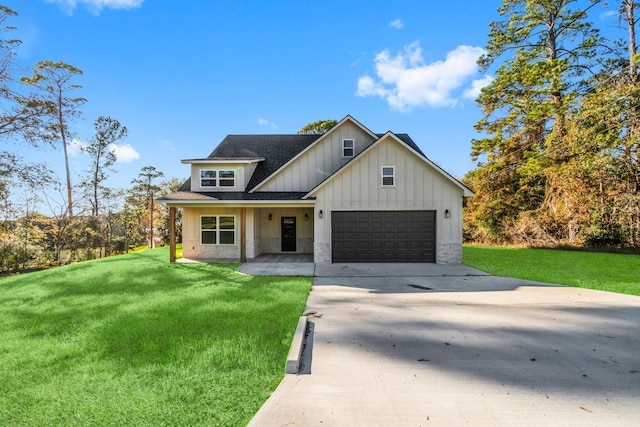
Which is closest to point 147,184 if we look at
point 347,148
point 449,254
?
point 347,148

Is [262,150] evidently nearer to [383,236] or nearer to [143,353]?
[383,236]

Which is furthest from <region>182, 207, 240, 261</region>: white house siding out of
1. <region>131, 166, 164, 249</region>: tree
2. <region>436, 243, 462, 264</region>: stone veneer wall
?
<region>131, 166, 164, 249</region>: tree

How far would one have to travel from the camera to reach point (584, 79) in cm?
1878

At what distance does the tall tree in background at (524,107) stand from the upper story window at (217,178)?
703 inches

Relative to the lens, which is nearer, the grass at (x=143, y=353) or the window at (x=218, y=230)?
the grass at (x=143, y=353)

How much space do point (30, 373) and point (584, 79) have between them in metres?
28.7

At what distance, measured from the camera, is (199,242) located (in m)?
13.6

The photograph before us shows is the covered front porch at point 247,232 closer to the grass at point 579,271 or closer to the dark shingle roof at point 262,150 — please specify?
the dark shingle roof at point 262,150

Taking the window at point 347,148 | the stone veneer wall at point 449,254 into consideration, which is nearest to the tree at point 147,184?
the window at point 347,148

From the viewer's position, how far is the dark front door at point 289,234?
14688mm

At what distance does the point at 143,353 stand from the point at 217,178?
11058 mm

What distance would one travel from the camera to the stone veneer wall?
36.8ft

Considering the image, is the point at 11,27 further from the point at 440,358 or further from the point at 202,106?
the point at 440,358

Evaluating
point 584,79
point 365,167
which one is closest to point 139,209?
point 365,167
